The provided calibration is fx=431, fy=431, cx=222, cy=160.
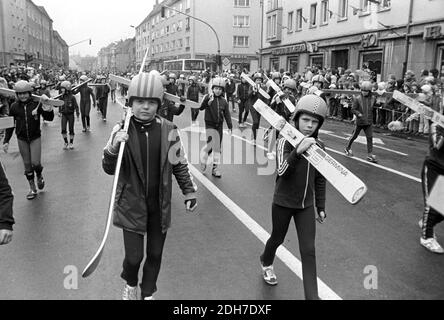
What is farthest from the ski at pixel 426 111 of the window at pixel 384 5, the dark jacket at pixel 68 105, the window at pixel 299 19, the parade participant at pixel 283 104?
the window at pixel 299 19

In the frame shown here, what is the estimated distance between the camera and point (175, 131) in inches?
142

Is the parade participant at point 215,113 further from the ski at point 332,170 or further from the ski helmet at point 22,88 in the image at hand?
the ski at point 332,170

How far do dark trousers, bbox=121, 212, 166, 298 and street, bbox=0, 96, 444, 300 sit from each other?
0.31 meters

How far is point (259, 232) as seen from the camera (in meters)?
5.49

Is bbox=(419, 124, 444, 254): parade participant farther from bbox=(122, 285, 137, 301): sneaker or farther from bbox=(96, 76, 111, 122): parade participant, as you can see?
bbox=(96, 76, 111, 122): parade participant

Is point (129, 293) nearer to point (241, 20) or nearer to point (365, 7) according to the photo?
point (365, 7)

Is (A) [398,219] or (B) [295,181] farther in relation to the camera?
(A) [398,219]

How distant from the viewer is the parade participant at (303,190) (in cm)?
357

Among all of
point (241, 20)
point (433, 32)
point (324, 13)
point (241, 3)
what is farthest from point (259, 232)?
point (241, 3)

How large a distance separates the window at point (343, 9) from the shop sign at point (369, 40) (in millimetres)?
3286

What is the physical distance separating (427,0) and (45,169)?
63.8 ft

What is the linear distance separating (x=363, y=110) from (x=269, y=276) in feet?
24.3
